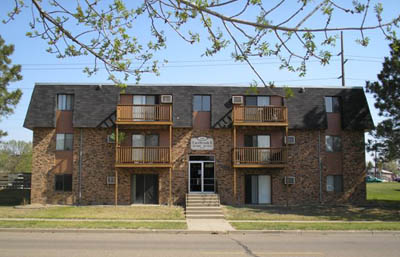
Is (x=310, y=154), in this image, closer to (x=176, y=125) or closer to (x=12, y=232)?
(x=176, y=125)

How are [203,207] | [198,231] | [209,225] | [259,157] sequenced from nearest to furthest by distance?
[198,231] → [209,225] → [203,207] → [259,157]

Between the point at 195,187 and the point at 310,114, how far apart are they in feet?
28.6

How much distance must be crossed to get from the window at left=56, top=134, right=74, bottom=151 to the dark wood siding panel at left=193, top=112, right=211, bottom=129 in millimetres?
7829

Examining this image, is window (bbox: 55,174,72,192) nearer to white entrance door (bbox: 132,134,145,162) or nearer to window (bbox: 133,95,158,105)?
white entrance door (bbox: 132,134,145,162)

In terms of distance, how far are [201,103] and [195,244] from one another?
47.7 feet

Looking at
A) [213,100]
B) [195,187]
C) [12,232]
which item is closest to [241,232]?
[12,232]

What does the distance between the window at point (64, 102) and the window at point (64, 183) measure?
422 centimetres

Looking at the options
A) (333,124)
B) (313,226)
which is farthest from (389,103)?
(313,226)

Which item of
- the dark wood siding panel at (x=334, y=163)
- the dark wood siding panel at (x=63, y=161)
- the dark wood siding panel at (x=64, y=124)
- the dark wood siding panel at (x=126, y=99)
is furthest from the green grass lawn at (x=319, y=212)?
the dark wood siding panel at (x=64, y=124)

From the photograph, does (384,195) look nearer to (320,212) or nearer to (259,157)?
(320,212)

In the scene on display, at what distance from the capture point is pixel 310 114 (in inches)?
1031

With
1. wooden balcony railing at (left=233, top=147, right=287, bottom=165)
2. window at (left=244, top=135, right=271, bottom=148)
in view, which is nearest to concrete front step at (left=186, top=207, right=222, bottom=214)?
wooden balcony railing at (left=233, top=147, right=287, bottom=165)

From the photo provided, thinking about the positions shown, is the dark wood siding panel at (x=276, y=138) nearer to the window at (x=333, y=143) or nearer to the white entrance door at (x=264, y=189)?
the white entrance door at (x=264, y=189)

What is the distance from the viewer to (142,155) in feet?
80.6
